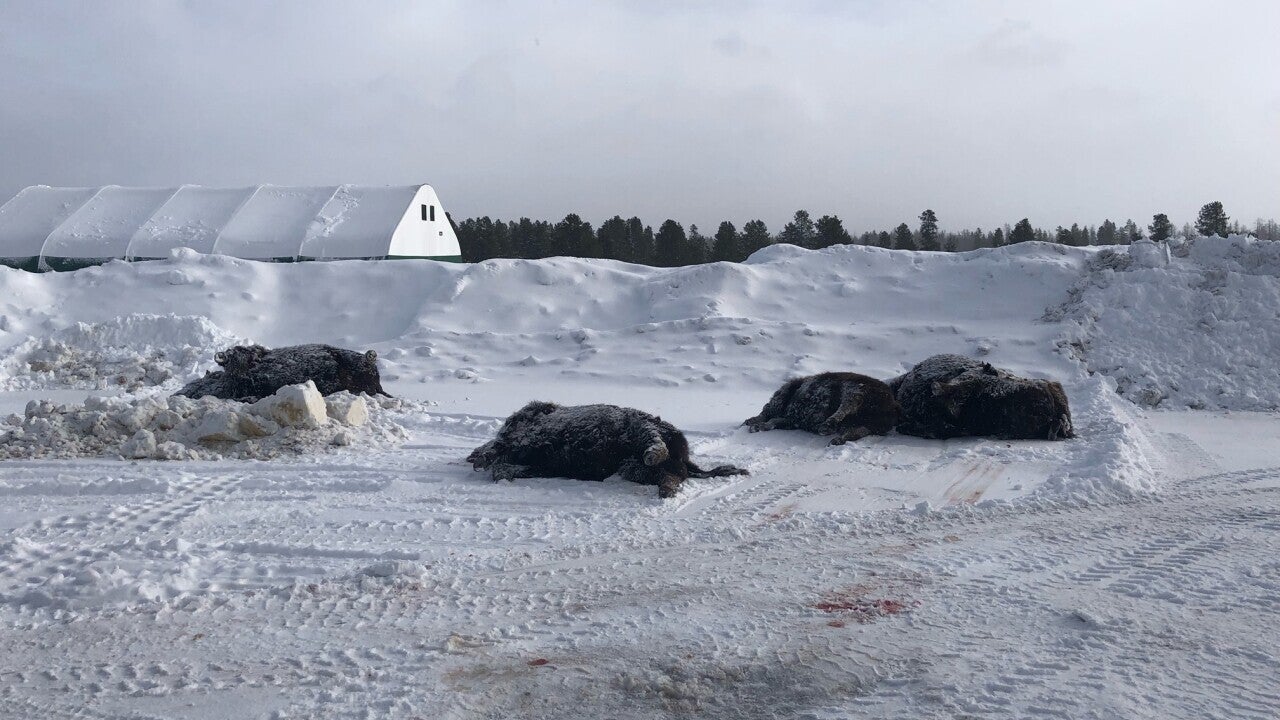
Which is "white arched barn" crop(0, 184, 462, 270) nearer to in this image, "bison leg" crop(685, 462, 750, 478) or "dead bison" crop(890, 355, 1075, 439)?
"dead bison" crop(890, 355, 1075, 439)

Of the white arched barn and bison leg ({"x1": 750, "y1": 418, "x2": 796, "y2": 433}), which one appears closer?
bison leg ({"x1": 750, "y1": 418, "x2": 796, "y2": 433})

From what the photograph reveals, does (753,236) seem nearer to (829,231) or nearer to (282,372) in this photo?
(829,231)

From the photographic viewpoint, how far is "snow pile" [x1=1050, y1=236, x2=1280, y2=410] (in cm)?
1232

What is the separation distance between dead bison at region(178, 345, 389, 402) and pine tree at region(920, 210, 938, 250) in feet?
73.9

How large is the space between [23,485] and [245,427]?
1.81 meters

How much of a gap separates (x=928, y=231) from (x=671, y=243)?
8.59 m

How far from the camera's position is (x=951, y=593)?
15.3 feet

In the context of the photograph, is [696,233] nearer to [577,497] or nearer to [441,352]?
[441,352]

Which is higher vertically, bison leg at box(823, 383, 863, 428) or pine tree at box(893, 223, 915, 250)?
pine tree at box(893, 223, 915, 250)

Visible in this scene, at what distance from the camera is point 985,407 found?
9.14 m

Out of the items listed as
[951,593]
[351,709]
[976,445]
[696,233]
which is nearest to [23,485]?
[351,709]

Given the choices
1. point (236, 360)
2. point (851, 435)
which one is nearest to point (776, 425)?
point (851, 435)

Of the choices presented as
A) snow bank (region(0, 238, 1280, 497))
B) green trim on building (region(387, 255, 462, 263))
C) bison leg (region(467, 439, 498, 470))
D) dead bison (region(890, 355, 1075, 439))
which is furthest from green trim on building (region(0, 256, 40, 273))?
dead bison (region(890, 355, 1075, 439))

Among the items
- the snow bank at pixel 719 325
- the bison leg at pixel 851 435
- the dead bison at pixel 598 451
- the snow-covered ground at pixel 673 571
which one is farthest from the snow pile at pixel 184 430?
the bison leg at pixel 851 435
